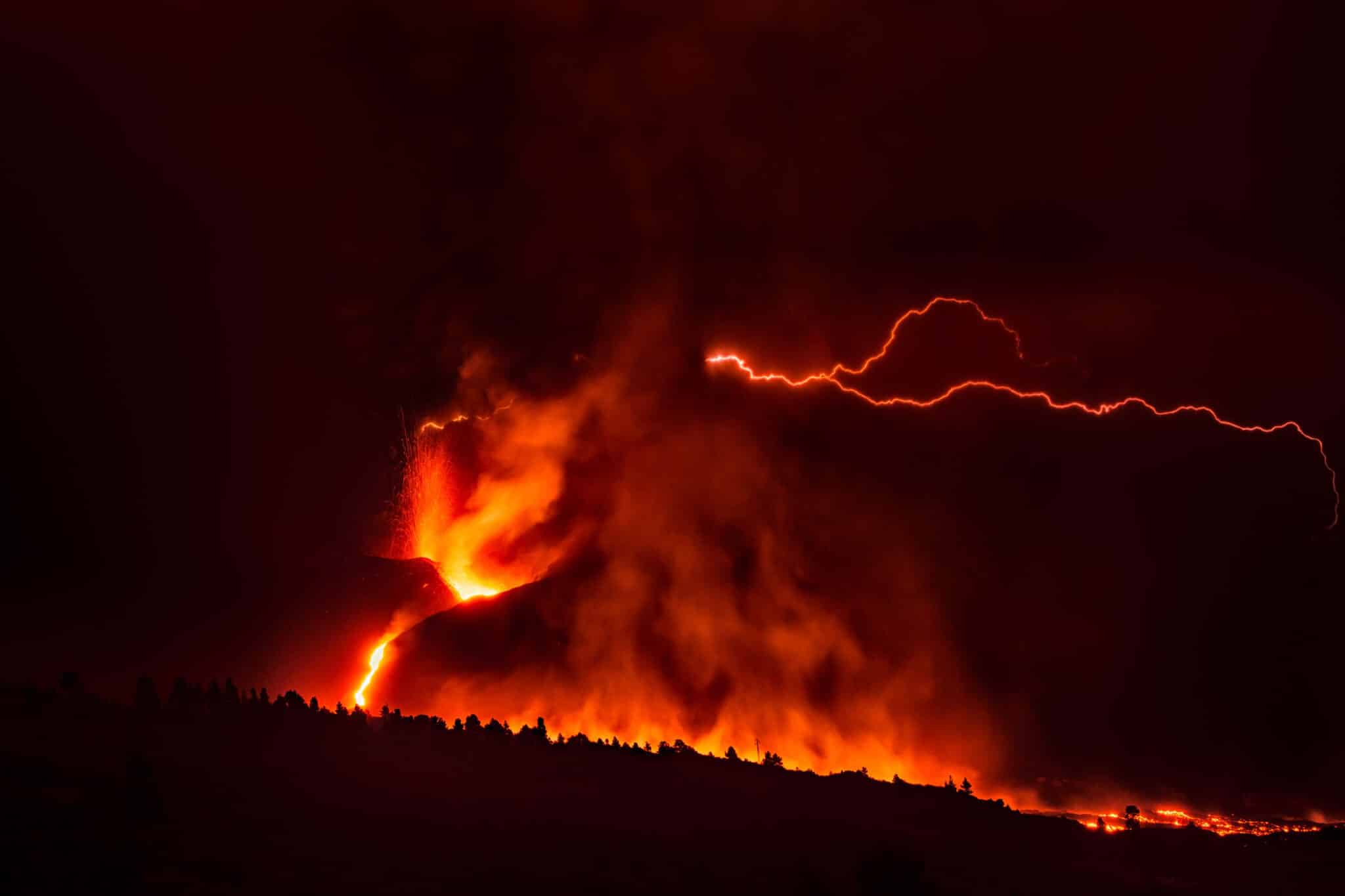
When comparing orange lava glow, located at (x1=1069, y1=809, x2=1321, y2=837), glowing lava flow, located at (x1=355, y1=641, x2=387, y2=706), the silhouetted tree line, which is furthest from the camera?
glowing lava flow, located at (x1=355, y1=641, x2=387, y2=706)

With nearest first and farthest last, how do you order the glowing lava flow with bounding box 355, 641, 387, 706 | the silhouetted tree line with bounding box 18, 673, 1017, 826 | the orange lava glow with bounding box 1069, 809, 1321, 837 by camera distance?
1. the silhouetted tree line with bounding box 18, 673, 1017, 826
2. the orange lava glow with bounding box 1069, 809, 1321, 837
3. the glowing lava flow with bounding box 355, 641, 387, 706

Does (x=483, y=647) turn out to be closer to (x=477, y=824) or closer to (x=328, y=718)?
(x=328, y=718)

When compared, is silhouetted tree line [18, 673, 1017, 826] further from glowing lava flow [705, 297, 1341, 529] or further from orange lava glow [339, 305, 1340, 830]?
glowing lava flow [705, 297, 1341, 529]

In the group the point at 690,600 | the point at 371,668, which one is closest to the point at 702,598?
the point at 690,600

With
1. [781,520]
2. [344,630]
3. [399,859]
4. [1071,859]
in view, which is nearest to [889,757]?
[781,520]

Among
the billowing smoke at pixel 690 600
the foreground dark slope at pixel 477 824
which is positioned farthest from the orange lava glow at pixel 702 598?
the foreground dark slope at pixel 477 824

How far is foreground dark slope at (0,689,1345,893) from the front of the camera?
1004 centimetres

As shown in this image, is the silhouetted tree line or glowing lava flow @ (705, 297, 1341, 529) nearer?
the silhouetted tree line

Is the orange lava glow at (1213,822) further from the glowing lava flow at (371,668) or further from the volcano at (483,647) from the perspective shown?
the glowing lava flow at (371,668)

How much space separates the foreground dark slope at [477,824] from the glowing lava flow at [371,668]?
11228 mm

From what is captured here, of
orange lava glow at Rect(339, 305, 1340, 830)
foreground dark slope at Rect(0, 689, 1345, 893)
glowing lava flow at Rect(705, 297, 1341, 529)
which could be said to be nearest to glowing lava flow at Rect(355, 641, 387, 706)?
orange lava glow at Rect(339, 305, 1340, 830)

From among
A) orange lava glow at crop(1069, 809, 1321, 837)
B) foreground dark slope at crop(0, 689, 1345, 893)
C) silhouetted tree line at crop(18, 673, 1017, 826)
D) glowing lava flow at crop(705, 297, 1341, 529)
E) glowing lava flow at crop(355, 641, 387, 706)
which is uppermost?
glowing lava flow at crop(705, 297, 1341, 529)

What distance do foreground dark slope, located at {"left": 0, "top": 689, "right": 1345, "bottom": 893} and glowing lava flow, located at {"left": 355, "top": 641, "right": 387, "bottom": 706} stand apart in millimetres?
11228

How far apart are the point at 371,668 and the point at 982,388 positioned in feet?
84.7
